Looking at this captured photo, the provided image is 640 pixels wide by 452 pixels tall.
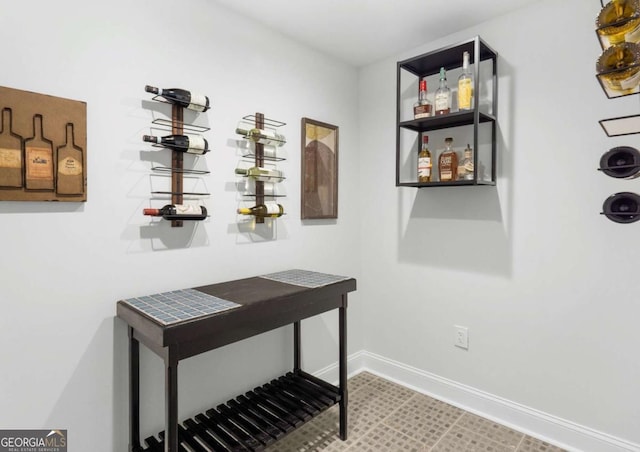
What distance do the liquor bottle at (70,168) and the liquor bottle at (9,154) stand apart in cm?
11

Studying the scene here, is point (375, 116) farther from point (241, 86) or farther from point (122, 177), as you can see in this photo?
point (122, 177)

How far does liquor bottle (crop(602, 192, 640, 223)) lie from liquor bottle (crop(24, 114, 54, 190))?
2260 mm

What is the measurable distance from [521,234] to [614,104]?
725 mm

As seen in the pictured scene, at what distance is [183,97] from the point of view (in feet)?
5.25

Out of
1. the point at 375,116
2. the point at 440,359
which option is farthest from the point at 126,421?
the point at 375,116

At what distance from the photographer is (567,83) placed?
1.77 m

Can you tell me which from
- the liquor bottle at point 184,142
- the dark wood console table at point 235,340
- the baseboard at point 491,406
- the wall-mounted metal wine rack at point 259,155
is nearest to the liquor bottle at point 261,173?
the wall-mounted metal wine rack at point 259,155

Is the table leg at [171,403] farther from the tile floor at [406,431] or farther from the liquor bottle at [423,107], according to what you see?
the liquor bottle at [423,107]

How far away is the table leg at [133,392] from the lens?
146 centimetres

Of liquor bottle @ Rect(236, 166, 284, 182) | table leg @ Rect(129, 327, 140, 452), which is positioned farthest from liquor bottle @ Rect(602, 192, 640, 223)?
table leg @ Rect(129, 327, 140, 452)

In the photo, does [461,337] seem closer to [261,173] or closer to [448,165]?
[448,165]

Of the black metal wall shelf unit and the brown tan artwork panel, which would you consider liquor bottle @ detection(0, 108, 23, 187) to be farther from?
the black metal wall shelf unit

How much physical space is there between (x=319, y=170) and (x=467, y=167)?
3.03 feet


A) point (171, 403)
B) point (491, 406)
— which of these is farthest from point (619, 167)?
point (171, 403)
